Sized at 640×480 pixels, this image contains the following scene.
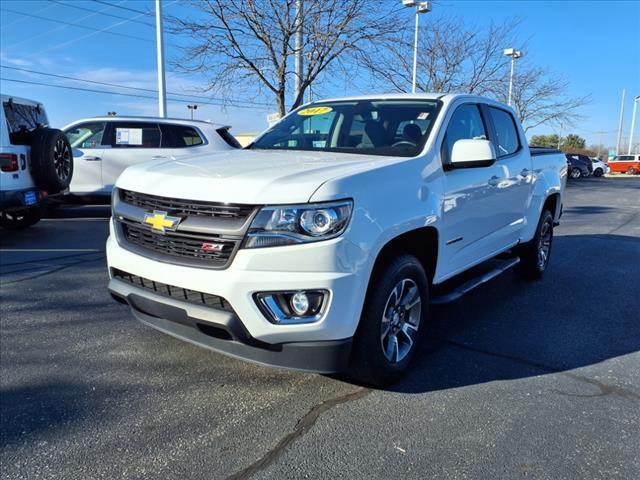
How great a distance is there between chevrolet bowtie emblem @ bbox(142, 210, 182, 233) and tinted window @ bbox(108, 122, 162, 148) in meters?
7.55

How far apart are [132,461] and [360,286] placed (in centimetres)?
140

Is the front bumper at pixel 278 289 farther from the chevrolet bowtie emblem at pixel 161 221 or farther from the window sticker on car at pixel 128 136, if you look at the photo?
the window sticker on car at pixel 128 136

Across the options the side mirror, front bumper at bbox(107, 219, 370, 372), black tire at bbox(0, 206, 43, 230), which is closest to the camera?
front bumper at bbox(107, 219, 370, 372)

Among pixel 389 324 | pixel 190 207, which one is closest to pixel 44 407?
pixel 190 207

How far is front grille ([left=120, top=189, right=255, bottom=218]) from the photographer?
2.63 m

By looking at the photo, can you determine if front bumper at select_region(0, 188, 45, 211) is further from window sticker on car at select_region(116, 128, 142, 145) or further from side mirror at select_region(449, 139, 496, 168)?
side mirror at select_region(449, 139, 496, 168)

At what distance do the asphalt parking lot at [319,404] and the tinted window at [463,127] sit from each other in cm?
152

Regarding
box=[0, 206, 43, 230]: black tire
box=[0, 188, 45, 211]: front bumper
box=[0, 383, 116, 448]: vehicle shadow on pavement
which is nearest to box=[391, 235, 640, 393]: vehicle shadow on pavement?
box=[0, 383, 116, 448]: vehicle shadow on pavement

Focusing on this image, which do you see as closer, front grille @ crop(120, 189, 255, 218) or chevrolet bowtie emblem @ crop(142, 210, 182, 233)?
front grille @ crop(120, 189, 255, 218)

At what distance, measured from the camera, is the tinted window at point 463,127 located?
3715 mm

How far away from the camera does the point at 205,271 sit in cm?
267

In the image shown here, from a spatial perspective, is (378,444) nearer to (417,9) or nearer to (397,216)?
(397,216)

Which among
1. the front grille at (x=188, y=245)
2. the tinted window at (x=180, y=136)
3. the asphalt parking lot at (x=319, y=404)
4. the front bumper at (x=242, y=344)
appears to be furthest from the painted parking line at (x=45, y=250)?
the front bumper at (x=242, y=344)

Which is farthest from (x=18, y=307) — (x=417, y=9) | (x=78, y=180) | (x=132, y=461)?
(x=417, y=9)
